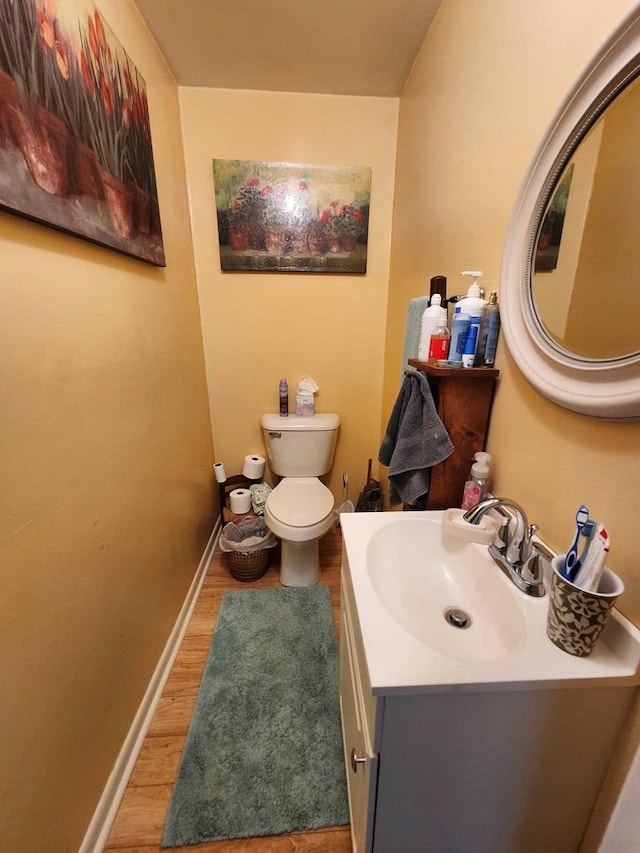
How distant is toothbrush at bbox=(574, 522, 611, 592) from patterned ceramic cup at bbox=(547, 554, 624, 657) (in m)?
0.02

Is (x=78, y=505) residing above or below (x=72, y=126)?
below

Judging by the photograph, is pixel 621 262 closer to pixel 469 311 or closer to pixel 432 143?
pixel 469 311

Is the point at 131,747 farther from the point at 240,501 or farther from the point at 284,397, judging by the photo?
the point at 284,397

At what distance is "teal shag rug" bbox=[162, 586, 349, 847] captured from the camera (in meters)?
0.89

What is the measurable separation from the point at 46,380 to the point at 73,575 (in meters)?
0.45

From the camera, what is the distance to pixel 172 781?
3.17ft

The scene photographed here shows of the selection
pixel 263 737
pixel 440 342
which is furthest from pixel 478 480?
pixel 263 737

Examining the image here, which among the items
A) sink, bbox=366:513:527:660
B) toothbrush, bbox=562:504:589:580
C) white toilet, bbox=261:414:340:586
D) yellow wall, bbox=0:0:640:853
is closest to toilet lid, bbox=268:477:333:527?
white toilet, bbox=261:414:340:586

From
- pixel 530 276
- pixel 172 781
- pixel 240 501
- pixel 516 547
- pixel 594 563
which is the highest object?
pixel 530 276

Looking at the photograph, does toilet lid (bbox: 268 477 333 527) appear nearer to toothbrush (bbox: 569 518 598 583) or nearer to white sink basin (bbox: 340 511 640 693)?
white sink basin (bbox: 340 511 640 693)

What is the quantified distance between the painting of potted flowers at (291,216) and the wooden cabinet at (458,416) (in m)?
1.05

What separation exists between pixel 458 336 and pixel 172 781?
1.51 m

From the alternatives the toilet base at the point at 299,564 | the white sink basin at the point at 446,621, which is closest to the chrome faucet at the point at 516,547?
the white sink basin at the point at 446,621

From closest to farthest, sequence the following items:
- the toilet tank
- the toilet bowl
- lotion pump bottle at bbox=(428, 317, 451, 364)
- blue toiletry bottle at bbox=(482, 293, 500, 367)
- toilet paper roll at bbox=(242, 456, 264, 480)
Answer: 1. blue toiletry bottle at bbox=(482, 293, 500, 367)
2. lotion pump bottle at bbox=(428, 317, 451, 364)
3. the toilet bowl
4. the toilet tank
5. toilet paper roll at bbox=(242, 456, 264, 480)
